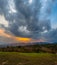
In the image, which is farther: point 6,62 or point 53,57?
point 53,57

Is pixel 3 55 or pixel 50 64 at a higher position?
pixel 3 55

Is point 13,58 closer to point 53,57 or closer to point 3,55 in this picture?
point 3,55

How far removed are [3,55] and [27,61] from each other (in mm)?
8362

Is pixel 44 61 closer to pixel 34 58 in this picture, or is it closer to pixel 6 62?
pixel 34 58

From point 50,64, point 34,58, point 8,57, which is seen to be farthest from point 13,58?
point 50,64

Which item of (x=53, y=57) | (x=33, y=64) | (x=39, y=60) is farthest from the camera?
(x=53, y=57)

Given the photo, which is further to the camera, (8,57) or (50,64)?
(8,57)

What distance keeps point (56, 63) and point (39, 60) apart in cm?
508

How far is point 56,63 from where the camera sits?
176ft

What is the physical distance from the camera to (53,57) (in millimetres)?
61719

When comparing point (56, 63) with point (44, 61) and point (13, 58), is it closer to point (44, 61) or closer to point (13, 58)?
point (44, 61)

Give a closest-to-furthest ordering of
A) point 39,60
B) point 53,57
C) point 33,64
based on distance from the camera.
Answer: point 33,64, point 39,60, point 53,57

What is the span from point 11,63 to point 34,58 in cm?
908

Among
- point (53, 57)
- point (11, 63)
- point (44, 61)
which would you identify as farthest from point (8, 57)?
point (53, 57)
